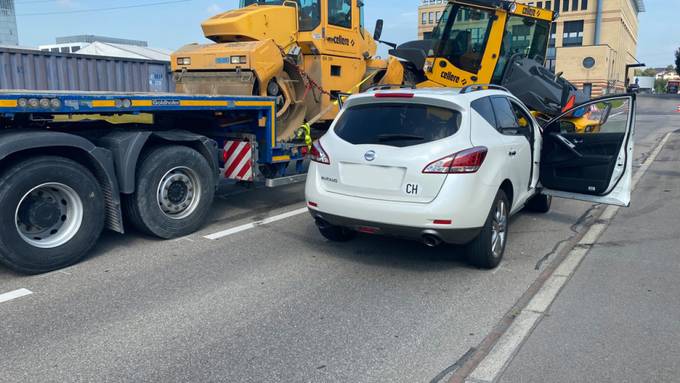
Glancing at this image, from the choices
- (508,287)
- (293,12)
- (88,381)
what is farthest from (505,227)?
(293,12)

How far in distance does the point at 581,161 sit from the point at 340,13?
4.49 m

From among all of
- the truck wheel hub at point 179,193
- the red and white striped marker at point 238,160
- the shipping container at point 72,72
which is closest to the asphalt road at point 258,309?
the truck wheel hub at point 179,193

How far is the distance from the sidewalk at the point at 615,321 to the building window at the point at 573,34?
87597 mm

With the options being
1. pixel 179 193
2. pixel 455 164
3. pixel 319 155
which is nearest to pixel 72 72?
pixel 179 193

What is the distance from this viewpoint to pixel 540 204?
25.6 feet

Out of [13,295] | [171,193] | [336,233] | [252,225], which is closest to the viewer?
[13,295]

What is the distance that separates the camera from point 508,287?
5.01 m

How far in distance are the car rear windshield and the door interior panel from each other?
2169 mm

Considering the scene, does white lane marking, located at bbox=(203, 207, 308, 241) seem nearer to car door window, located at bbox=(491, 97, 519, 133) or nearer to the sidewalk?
car door window, located at bbox=(491, 97, 519, 133)

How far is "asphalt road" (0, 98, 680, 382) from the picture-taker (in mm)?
3611

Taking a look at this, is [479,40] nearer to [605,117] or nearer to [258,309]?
[605,117]

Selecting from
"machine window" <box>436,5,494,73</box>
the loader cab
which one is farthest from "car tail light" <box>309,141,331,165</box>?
"machine window" <box>436,5,494,73</box>

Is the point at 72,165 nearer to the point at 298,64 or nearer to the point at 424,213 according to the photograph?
the point at 424,213

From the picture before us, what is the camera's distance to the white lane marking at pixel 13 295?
4.65 m
